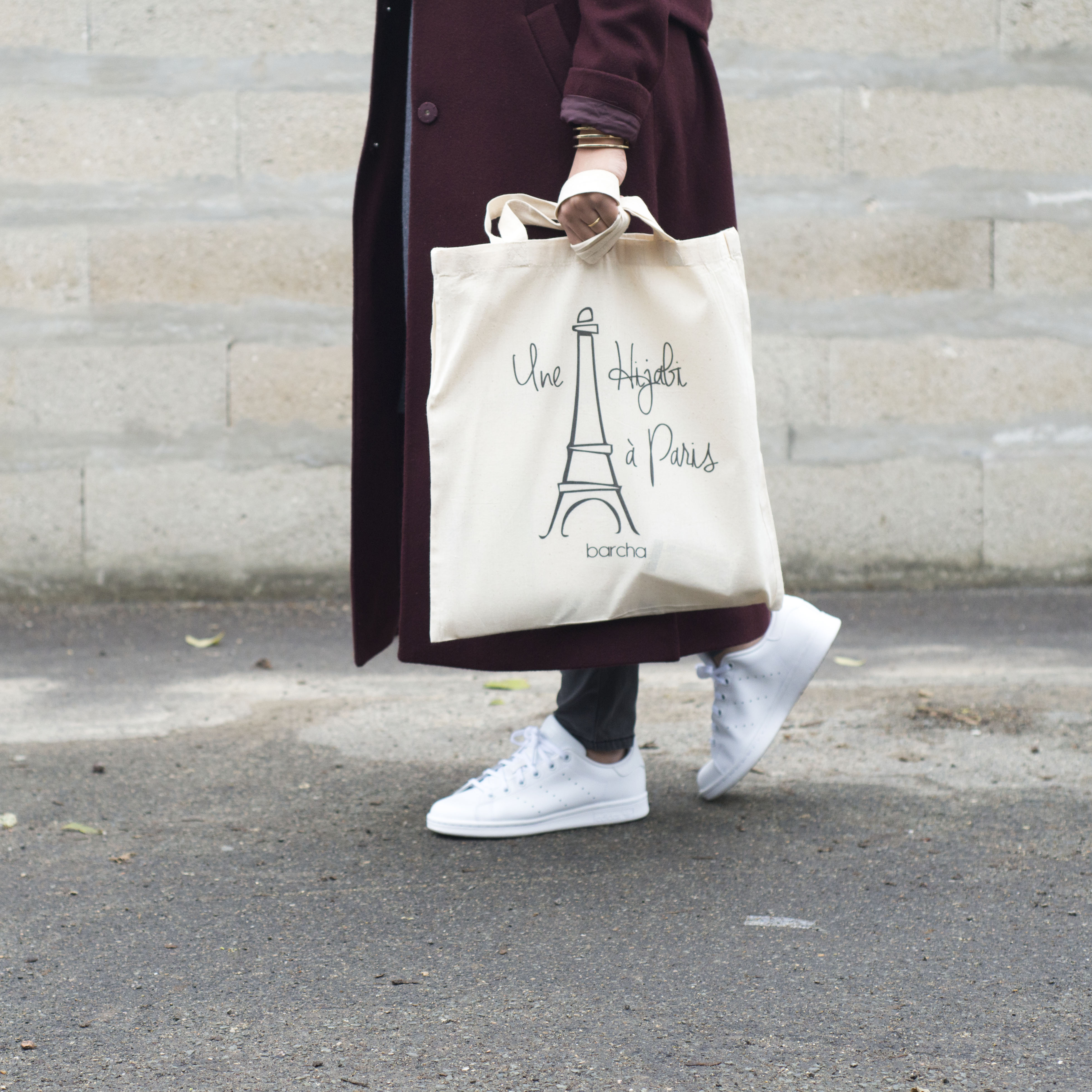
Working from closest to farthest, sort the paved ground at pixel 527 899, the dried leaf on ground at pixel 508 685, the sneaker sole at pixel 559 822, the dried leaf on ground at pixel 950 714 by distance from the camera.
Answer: the paved ground at pixel 527 899
the sneaker sole at pixel 559 822
the dried leaf on ground at pixel 950 714
the dried leaf on ground at pixel 508 685

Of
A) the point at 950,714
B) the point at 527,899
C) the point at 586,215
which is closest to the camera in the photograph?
the point at 586,215

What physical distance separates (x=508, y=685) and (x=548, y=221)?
1.47 metres

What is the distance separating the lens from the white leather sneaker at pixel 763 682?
6.80ft

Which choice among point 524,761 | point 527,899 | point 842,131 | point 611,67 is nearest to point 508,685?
point 524,761

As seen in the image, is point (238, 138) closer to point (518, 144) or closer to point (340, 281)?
point (340, 281)

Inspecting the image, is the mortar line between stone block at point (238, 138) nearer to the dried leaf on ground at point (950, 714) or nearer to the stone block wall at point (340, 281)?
the stone block wall at point (340, 281)

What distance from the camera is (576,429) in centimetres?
171

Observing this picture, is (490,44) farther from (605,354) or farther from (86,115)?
(86,115)

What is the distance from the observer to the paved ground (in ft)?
4.48

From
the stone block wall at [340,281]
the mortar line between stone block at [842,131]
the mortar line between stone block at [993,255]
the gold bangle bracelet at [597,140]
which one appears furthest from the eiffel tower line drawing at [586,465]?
the mortar line between stone block at [993,255]

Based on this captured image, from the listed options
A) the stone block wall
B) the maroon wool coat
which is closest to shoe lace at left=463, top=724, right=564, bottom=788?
the maroon wool coat

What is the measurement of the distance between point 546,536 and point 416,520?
25cm

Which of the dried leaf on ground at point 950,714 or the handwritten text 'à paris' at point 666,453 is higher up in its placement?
the handwritten text 'à paris' at point 666,453

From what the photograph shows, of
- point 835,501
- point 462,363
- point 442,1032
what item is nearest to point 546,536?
point 462,363
